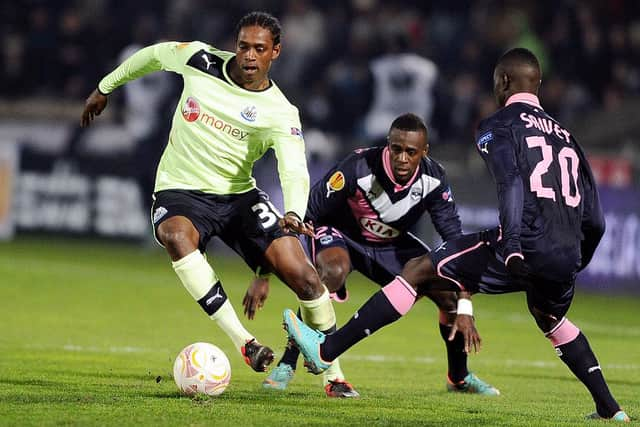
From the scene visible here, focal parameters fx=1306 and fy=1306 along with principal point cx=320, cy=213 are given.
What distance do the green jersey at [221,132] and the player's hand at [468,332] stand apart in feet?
4.22

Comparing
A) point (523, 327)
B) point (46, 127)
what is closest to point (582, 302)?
point (523, 327)

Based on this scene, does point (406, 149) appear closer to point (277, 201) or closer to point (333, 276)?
point (333, 276)

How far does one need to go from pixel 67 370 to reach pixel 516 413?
117 inches

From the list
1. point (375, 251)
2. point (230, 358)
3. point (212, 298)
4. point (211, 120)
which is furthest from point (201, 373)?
point (230, 358)

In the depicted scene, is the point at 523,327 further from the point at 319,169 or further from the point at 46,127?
the point at 46,127

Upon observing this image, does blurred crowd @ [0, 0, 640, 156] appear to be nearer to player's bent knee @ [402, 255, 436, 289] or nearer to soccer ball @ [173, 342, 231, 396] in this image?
player's bent knee @ [402, 255, 436, 289]

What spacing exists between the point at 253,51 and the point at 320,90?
13.8 metres

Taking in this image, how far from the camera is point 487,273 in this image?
6.95 m

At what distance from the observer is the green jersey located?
25.0 feet

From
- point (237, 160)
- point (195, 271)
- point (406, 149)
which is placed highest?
point (406, 149)

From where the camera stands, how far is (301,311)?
25.7 ft

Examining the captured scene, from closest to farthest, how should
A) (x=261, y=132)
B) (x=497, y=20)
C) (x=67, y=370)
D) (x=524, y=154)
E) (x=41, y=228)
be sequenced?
(x=524, y=154), (x=261, y=132), (x=67, y=370), (x=41, y=228), (x=497, y=20)

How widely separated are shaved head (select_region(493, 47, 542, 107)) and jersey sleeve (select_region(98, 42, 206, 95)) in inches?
74.5

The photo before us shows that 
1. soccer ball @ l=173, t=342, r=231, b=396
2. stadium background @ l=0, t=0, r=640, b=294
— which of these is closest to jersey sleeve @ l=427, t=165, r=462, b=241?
soccer ball @ l=173, t=342, r=231, b=396
